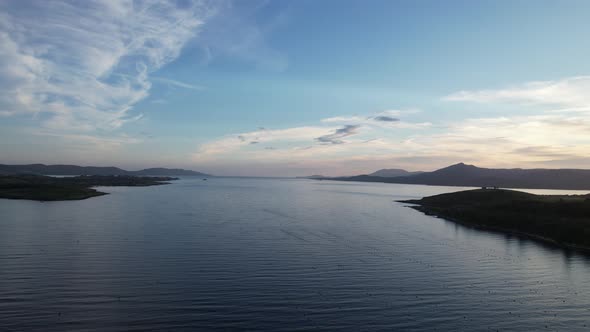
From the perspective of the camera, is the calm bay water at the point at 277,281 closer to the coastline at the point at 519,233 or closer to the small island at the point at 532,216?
the coastline at the point at 519,233

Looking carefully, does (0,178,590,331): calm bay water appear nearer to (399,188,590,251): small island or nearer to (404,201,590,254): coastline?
(404,201,590,254): coastline

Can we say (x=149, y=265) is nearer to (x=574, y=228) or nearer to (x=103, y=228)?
(x=103, y=228)

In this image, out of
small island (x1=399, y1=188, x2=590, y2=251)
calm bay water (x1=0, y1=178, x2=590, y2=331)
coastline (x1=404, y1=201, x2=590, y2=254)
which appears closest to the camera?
calm bay water (x1=0, y1=178, x2=590, y2=331)

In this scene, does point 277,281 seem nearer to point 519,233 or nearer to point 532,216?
point 519,233

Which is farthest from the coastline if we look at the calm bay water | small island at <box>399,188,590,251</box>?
the calm bay water

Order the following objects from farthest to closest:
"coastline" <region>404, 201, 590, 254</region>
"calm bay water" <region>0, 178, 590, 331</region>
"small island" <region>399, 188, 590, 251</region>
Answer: "small island" <region>399, 188, 590, 251</region> < "coastline" <region>404, 201, 590, 254</region> < "calm bay water" <region>0, 178, 590, 331</region>

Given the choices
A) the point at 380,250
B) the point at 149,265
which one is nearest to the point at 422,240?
the point at 380,250
